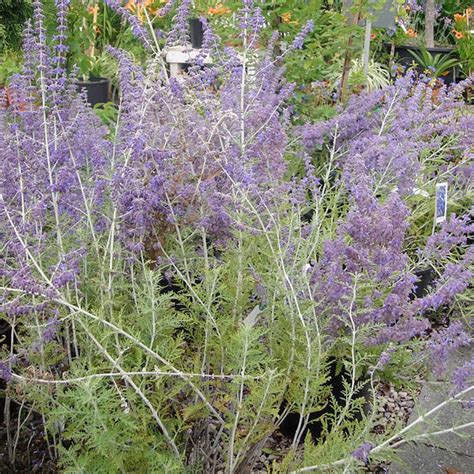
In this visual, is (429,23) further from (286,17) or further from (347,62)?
(286,17)

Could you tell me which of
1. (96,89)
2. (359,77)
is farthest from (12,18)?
(96,89)

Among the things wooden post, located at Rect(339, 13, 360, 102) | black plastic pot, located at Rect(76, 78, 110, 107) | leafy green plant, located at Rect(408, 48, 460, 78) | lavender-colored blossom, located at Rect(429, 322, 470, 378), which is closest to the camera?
lavender-colored blossom, located at Rect(429, 322, 470, 378)

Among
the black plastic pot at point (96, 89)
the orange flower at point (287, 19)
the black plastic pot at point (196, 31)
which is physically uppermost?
the orange flower at point (287, 19)

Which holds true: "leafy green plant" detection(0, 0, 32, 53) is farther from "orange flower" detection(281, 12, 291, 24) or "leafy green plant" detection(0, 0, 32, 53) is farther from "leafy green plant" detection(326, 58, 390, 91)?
"leafy green plant" detection(326, 58, 390, 91)

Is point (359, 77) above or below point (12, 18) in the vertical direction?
below

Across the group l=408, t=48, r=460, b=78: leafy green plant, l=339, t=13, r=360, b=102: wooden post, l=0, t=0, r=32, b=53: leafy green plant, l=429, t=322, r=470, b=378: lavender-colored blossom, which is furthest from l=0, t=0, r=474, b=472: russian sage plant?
l=408, t=48, r=460, b=78: leafy green plant

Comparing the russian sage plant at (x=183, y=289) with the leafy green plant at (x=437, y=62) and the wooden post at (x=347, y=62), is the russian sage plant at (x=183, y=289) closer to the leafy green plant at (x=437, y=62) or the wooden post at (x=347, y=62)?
the wooden post at (x=347, y=62)

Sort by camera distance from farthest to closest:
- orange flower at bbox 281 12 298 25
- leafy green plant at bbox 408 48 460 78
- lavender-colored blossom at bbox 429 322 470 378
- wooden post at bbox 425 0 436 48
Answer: wooden post at bbox 425 0 436 48 → leafy green plant at bbox 408 48 460 78 → orange flower at bbox 281 12 298 25 → lavender-colored blossom at bbox 429 322 470 378

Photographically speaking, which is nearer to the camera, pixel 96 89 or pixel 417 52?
pixel 96 89

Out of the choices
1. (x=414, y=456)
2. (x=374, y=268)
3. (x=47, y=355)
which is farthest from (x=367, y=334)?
(x=47, y=355)

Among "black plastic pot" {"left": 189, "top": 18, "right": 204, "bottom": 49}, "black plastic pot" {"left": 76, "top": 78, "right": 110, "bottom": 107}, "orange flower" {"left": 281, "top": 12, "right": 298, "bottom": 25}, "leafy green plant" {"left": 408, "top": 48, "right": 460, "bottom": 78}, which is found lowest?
"black plastic pot" {"left": 76, "top": 78, "right": 110, "bottom": 107}

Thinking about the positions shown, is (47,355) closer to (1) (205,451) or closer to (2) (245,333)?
(1) (205,451)

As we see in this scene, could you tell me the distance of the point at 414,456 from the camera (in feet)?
8.55

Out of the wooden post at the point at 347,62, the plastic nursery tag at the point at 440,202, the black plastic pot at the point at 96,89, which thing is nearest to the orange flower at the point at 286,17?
the wooden post at the point at 347,62
